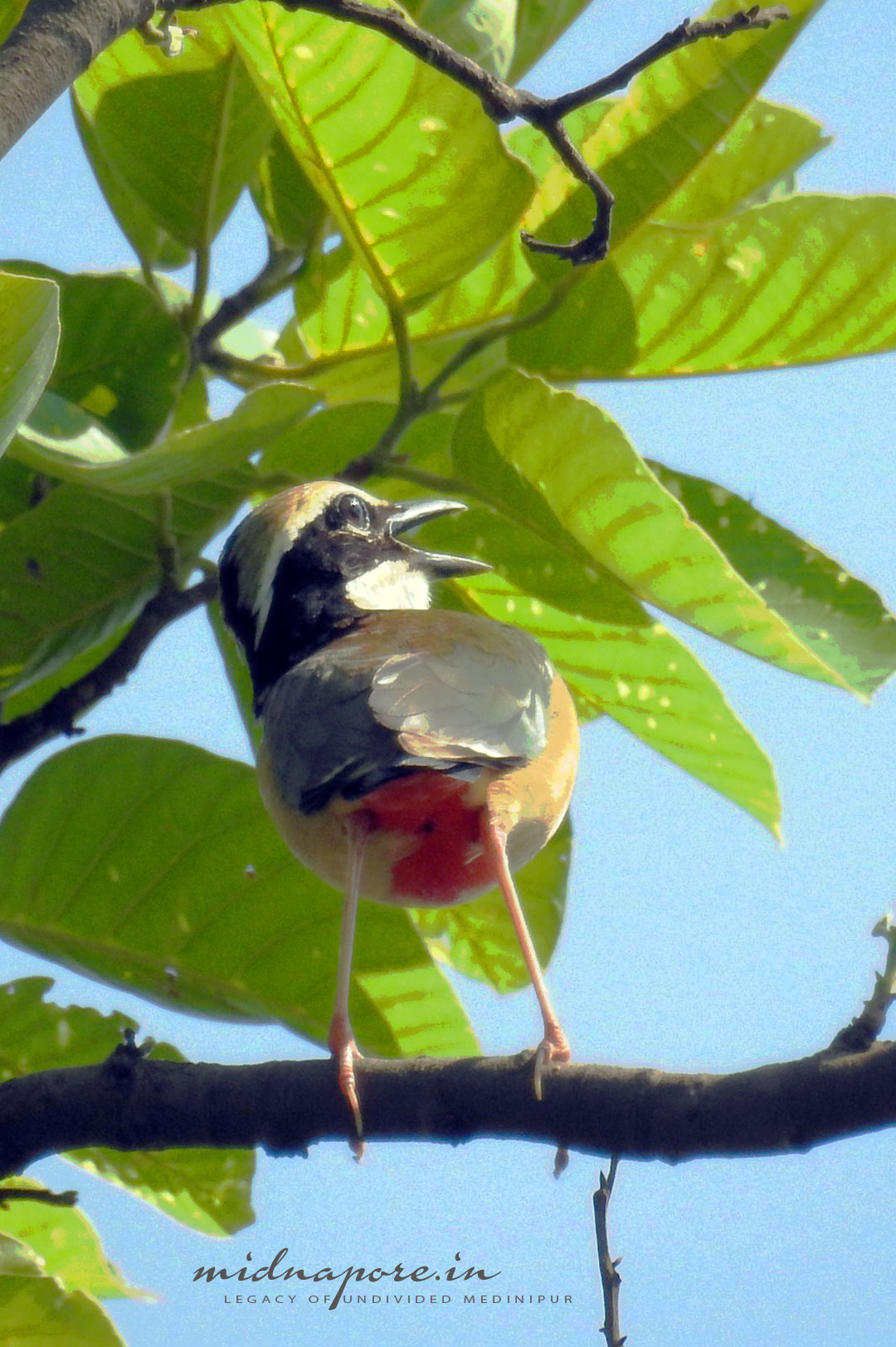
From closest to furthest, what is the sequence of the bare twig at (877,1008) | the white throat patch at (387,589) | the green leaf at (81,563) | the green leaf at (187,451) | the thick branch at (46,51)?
the bare twig at (877,1008) < the thick branch at (46,51) < the green leaf at (187,451) < the green leaf at (81,563) < the white throat patch at (387,589)

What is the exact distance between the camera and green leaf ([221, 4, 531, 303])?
2354 mm

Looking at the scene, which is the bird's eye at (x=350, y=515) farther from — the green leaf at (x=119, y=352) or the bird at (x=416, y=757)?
the green leaf at (x=119, y=352)

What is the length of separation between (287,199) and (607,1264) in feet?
7.04

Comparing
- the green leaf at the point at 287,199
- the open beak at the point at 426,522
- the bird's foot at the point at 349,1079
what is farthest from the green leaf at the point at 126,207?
the bird's foot at the point at 349,1079

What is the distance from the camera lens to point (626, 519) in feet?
7.20

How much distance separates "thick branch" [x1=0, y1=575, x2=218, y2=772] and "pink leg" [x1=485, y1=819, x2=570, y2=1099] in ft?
2.49

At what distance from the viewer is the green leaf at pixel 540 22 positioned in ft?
9.87

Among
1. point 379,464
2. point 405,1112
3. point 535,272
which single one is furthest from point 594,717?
point 405,1112

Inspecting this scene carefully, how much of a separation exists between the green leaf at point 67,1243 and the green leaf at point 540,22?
2382 mm

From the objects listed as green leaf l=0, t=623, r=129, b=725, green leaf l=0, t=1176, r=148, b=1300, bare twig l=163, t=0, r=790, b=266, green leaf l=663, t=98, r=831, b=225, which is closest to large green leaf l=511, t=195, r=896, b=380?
green leaf l=663, t=98, r=831, b=225

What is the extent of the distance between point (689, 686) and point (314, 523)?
1104 mm

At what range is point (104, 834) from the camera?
2820 millimetres

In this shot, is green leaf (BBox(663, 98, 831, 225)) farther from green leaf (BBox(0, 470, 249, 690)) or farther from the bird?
green leaf (BBox(0, 470, 249, 690))

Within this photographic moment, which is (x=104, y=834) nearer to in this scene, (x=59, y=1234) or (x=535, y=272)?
(x=59, y=1234)
